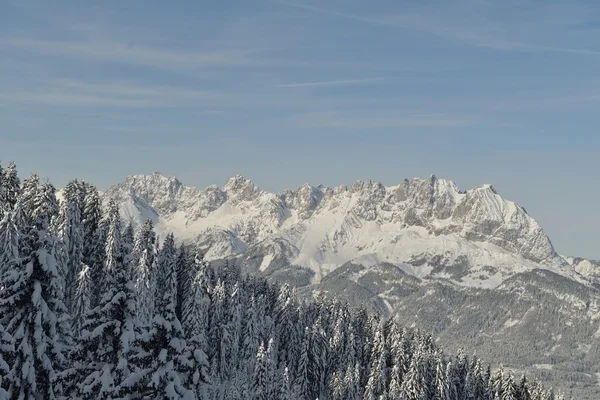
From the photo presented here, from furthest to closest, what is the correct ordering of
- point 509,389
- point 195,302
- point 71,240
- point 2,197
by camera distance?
point 509,389
point 195,302
point 71,240
point 2,197

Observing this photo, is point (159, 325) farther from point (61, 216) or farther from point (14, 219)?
point (61, 216)

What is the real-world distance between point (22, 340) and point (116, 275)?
3.81 metres

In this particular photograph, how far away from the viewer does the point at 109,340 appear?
21484 millimetres

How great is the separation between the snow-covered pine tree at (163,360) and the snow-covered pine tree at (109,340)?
0.72m

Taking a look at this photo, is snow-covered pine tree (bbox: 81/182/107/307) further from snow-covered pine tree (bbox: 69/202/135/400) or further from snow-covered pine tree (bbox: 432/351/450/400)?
snow-covered pine tree (bbox: 432/351/450/400)

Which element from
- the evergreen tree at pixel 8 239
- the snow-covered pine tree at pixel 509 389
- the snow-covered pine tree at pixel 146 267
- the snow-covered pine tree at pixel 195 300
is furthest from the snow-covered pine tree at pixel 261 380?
the snow-covered pine tree at pixel 509 389

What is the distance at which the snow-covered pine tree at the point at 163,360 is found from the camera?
20312mm

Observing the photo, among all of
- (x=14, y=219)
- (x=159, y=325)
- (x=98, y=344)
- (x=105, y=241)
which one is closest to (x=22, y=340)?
(x=98, y=344)

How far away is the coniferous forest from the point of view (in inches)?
831

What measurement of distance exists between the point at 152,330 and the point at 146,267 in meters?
49.4

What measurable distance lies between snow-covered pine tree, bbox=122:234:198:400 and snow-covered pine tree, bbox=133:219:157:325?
145ft

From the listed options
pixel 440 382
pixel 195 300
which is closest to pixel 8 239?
pixel 195 300

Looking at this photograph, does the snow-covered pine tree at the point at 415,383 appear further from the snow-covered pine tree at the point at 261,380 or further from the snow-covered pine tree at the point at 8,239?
the snow-covered pine tree at the point at 8,239

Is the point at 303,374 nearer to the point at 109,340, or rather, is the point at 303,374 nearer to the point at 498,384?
the point at 498,384
